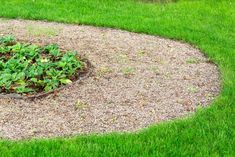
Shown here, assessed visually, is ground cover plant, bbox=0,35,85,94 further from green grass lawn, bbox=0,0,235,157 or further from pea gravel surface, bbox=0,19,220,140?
green grass lawn, bbox=0,0,235,157

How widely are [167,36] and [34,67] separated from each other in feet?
10.8

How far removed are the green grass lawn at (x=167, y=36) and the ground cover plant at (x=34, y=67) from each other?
65.1 inches

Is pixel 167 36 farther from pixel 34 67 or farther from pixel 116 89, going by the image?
pixel 34 67

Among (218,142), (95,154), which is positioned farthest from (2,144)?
(218,142)

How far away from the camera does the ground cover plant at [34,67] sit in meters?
8.21

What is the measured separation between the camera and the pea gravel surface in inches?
284

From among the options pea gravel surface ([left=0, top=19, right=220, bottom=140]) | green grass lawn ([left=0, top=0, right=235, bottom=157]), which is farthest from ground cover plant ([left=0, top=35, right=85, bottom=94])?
green grass lawn ([left=0, top=0, right=235, bottom=157])

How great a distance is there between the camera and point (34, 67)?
28.4 feet

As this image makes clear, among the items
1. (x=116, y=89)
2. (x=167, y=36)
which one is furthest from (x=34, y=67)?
(x=167, y=36)

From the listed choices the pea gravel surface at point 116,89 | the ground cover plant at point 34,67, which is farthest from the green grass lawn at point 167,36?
the ground cover plant at point 34,67

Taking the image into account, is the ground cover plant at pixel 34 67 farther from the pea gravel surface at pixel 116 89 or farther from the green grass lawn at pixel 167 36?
the green grass lawn at pixel 167 36

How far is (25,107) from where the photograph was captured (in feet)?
25.1

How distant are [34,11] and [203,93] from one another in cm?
531

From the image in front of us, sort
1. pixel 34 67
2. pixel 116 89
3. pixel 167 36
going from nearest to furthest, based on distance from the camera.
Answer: pixel 116 89, pixel 34 67, pixel 167 36
